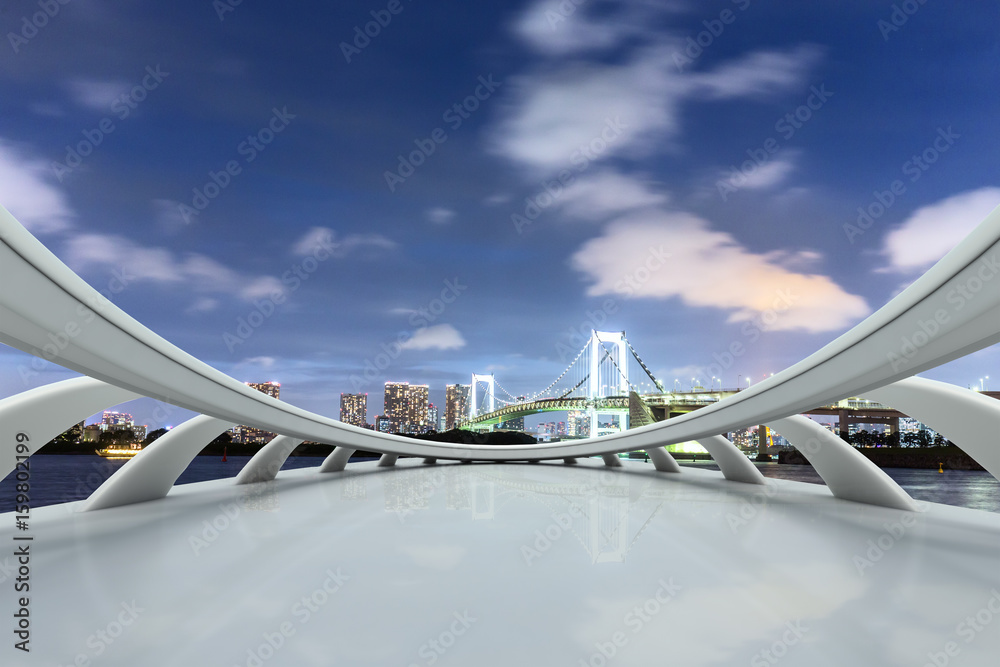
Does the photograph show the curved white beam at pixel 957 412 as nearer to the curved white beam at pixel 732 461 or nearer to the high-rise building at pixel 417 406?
the curved white beam at pixel 732 461

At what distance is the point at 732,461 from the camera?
927 centimetres

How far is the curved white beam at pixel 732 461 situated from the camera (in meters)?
8.97

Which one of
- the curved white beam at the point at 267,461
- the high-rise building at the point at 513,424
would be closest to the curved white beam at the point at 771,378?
the curved white beam at the point at 267,461

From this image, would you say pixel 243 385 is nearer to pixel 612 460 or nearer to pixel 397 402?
pixel 612 460

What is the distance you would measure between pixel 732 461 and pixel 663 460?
2.67 meters

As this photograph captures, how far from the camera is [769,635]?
1.99 metres

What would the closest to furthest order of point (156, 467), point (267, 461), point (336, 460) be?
point (156, 467) < point (267, 461) < point (336, 460)

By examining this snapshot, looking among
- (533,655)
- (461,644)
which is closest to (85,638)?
(461,644)

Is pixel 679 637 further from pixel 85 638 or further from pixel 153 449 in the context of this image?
pixel 153 449

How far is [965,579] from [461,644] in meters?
2.67

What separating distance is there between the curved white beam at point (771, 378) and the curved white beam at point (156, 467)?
677 millimetres

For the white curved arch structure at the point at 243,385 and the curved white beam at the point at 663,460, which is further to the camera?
the curved white beam at the point at 663,460

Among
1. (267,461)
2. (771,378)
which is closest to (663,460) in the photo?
(771,378)

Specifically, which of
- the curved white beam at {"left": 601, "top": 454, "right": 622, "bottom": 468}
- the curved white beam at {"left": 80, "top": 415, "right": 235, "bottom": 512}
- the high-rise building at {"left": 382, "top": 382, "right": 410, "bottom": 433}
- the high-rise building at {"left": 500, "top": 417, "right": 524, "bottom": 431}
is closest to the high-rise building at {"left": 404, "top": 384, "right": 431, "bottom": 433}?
the high-rise building at {"left": 382, "top": 382, "right": 410, "bottom": 433}
